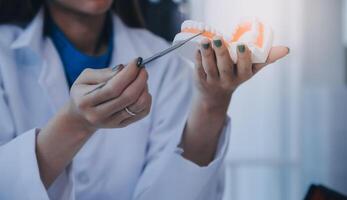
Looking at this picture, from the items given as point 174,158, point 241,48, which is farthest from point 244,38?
point 174,158

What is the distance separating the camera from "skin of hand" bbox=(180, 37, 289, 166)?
0.52 metres

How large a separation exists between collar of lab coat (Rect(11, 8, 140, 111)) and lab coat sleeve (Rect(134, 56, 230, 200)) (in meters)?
0.08

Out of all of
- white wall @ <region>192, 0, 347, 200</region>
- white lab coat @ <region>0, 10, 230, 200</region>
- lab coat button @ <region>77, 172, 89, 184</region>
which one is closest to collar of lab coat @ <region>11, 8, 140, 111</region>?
white lab coat @ <region>0, 10, 230, 200</region>

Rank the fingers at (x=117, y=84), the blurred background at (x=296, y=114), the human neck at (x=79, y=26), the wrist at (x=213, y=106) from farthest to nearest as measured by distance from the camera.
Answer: the blurred background at (x=296, y=114)
the human neck at (x=79, y=26)
the wrist at (x=213, y=106)
the fingers at (x=117, y=84)

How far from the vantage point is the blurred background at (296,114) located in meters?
1.07

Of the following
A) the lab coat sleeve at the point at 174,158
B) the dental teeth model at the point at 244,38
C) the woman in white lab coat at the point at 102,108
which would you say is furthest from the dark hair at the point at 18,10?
the dental teeth model at the point at 244,38

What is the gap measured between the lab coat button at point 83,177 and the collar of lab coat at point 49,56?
0.10 meters

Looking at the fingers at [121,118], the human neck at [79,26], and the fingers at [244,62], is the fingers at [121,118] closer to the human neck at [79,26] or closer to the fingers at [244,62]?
the fingers at [244,62]

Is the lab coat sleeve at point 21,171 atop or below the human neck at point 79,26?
below

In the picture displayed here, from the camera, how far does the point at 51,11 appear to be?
30.9 inches

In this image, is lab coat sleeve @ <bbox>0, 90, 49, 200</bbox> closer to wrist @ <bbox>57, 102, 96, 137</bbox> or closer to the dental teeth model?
wrist @ <bbox>57, 102, 96, 137</bbox>

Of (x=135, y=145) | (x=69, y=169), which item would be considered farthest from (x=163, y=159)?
(x=69, y=169)

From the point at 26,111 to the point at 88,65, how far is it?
0.12m

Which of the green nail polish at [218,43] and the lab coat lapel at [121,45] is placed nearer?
the green nail polish at [218,43]
